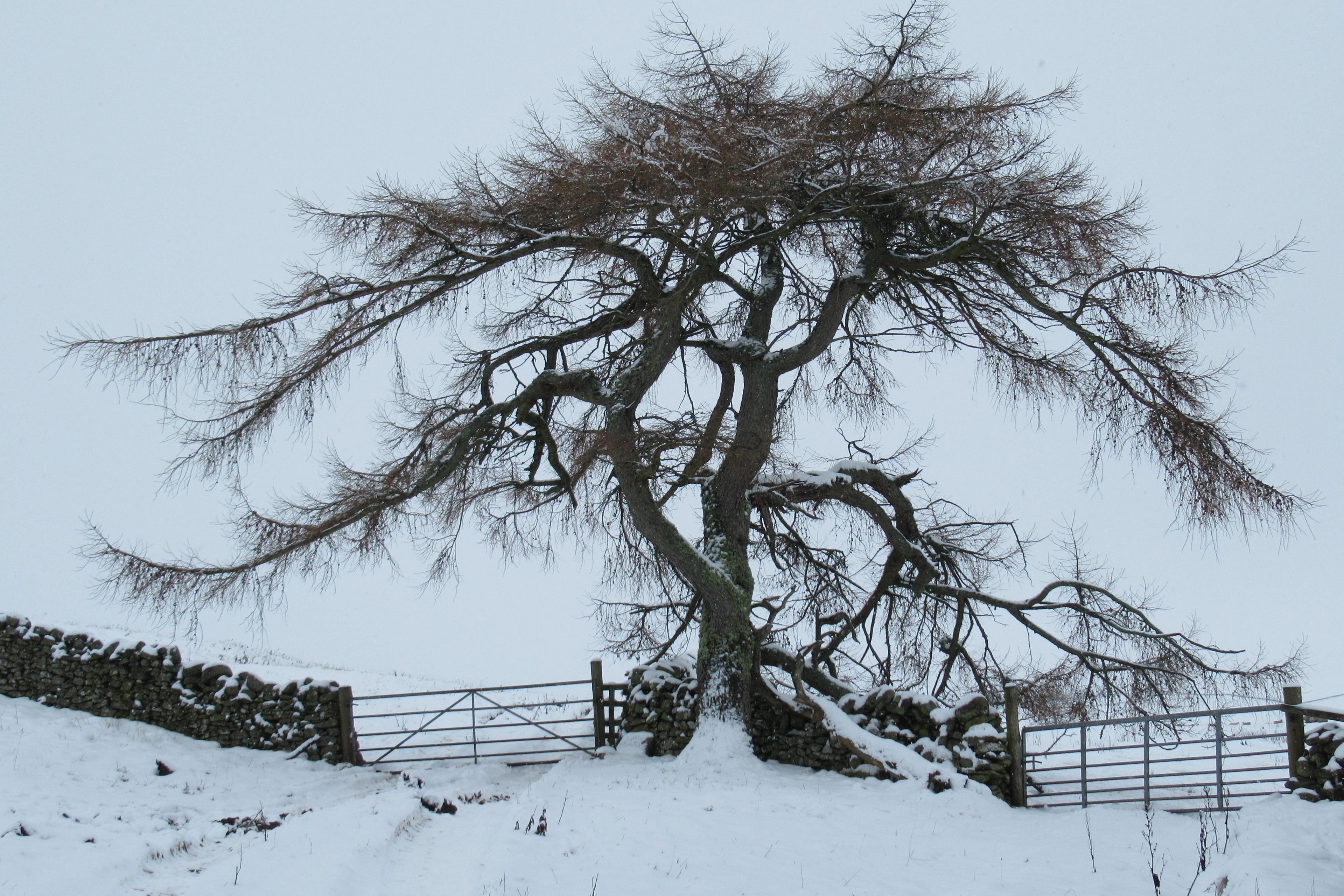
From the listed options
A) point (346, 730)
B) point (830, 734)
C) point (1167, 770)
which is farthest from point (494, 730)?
point (1167, 770)

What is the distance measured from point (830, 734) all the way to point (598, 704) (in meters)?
3.28

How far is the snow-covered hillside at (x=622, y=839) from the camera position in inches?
257

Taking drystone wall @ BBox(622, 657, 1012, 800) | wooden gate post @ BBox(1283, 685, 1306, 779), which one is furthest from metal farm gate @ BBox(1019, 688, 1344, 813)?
drystone wall @ BBox(622, 657, 1012, 800)

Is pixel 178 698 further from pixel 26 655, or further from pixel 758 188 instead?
pixel 758 188

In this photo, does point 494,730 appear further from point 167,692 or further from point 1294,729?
point 1294,729

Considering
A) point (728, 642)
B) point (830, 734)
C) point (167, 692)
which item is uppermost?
point (728, 642)

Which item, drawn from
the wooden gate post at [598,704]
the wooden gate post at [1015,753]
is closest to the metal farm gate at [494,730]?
the wooden gate post at [598,704]

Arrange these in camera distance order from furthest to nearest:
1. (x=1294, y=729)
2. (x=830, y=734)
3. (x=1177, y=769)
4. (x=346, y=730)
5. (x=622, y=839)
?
(x=1177, y=769) → (x=346, y=730) → (x=830, y=734) → (x=1294, y=729) → (x=622, y=839)

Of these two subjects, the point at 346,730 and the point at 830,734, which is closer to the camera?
the point at 830,734

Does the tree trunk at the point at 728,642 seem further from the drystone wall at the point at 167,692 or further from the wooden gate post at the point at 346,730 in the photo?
the drystone wall at the point at 167,692

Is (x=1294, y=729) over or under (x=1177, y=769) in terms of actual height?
over

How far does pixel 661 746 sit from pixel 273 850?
546 cm

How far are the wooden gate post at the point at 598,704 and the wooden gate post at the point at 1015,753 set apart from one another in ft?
16.6

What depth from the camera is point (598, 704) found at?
40.9 feet
